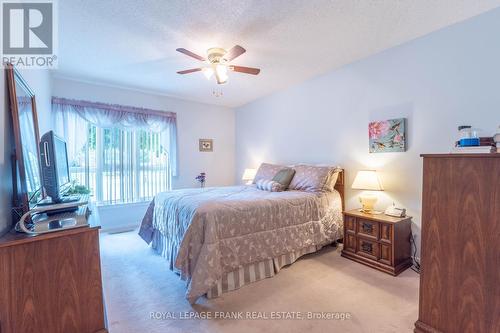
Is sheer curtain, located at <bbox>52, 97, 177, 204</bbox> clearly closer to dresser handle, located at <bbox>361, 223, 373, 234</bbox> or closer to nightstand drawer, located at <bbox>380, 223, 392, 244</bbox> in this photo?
dresser handle, located at <bbox>361, 223, 373, 234</bbox>

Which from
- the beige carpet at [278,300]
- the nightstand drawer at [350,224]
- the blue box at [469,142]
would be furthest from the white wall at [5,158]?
the nightstand drawer at [350,224]

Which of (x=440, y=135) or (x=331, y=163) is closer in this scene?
(x=440, y=135)

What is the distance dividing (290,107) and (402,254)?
2771mm

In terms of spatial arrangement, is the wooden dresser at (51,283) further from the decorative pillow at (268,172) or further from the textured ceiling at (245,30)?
the decorative pillow at (268,172)

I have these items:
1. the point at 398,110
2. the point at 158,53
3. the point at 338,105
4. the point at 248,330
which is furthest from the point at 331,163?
the point at 158,53

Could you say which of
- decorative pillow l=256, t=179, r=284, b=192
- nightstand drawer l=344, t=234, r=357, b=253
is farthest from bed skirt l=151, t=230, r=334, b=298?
decorative pillow l=256, t=179, r=284, b=192

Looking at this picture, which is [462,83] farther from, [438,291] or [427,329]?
[427,329]

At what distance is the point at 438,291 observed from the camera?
1369 mm

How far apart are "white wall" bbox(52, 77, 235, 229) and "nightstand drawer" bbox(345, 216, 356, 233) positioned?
10.4ft

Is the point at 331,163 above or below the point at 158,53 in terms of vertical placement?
below

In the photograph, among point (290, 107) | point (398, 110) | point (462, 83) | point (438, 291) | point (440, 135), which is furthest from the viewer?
point (290, 107)

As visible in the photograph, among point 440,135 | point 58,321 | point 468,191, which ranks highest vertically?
point 440,135

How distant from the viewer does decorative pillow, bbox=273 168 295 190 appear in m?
3.31

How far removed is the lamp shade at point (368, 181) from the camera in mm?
2680
